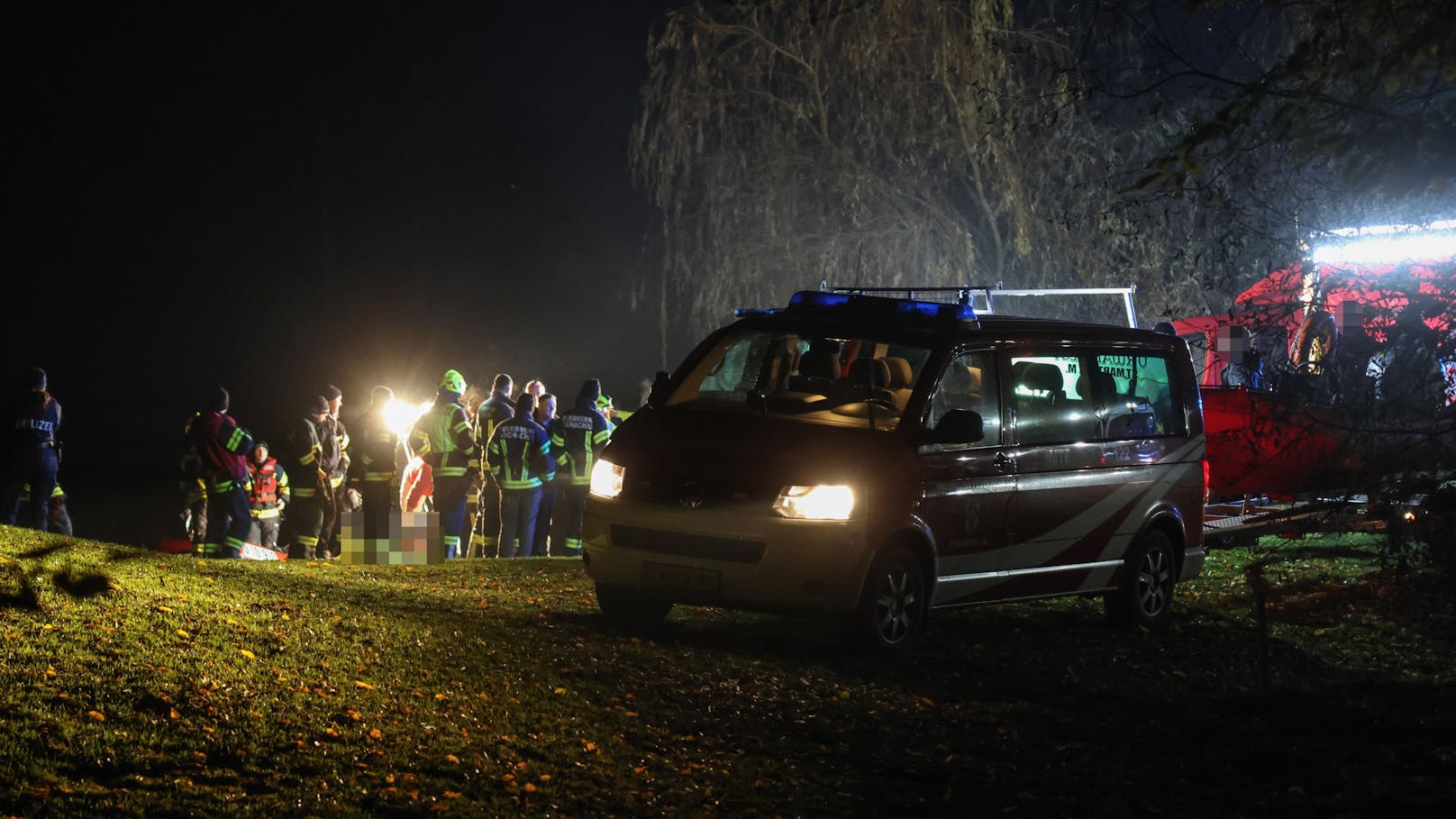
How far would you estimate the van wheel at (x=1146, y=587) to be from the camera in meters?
10.2

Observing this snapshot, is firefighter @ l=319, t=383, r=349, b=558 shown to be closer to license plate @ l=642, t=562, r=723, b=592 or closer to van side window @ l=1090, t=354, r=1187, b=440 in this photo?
license plate @ l=642, t=562, r=723, b=592

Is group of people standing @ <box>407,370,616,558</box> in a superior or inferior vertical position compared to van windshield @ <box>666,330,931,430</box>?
inferior

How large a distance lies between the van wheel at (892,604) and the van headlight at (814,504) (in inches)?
14.9

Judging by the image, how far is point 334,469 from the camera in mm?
15945

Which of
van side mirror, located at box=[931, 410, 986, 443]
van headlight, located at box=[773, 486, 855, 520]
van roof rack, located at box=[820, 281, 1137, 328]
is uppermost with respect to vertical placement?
van roof rack, located at box=[820, 281, 1137, 328]

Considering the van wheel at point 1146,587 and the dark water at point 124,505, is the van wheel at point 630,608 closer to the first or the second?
the van wheel at point 1146,587

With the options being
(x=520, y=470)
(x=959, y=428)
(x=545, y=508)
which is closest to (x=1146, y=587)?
(x=959, y=428)

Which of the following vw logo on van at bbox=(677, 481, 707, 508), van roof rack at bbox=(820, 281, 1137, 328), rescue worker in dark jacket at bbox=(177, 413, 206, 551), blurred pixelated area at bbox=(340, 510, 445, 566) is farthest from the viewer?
rescue worker in dark jacket at bbox=(177, 413, 206, 551)

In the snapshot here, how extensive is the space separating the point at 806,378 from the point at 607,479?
1308 millimetres

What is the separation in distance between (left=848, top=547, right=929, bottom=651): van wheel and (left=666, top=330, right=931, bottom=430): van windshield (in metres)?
0.76

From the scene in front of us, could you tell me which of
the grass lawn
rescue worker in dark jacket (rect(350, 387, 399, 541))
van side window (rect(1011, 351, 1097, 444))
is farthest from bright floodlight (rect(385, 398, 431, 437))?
van side window (rect(1011, 351, 1097, 444))

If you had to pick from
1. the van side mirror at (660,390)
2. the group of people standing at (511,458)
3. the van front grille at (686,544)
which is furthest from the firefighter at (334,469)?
the van front grille at (686,544)

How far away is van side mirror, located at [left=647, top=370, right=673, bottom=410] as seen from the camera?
9.25m

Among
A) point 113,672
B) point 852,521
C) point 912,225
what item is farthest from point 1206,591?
point 912,225
